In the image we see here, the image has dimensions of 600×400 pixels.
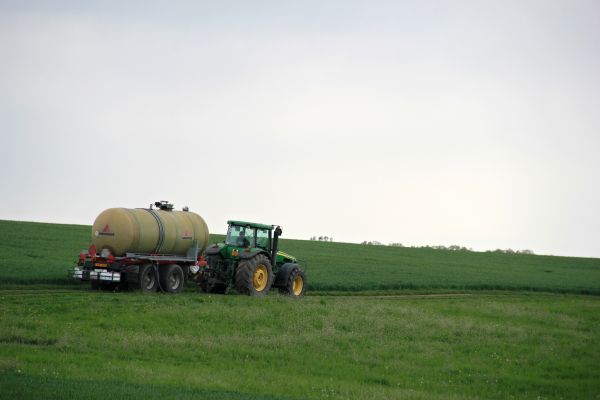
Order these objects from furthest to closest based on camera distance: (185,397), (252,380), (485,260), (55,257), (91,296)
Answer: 1. (485,260)
2. (55,257)
3. (91,296)
4. (252,380)
5. (185,397)

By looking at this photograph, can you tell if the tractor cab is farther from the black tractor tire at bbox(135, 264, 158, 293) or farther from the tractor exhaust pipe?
the black tractor tire at bbox(135, 264, 158, 293)

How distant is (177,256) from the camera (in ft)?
116

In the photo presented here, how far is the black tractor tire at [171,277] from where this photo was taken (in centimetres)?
3472

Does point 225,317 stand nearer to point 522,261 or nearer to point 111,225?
point 111,225

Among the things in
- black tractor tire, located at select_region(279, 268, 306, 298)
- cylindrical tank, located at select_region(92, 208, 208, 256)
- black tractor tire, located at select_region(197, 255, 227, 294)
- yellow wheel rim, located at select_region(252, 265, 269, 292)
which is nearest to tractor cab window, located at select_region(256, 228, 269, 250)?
yellow wheel rim, located at select_region(252, 265, 269, 292)

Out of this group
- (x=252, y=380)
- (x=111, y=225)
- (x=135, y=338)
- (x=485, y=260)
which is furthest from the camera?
(x=485, y=260)

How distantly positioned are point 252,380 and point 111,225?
1480 centimetres

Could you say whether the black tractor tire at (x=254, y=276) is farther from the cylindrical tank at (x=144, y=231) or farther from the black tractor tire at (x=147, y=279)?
the black tractor tire at (x=147, y=279)

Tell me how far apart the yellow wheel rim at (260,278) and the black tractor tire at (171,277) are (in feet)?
9.55

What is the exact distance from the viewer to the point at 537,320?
3316cm

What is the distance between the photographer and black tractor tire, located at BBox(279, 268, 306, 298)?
121 feet

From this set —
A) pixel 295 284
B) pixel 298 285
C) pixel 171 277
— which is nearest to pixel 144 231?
pixel 171 277

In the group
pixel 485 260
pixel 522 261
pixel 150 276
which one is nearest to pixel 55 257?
pixel 150 276

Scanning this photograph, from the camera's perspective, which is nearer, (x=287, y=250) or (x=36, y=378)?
(x=36, y=378)
